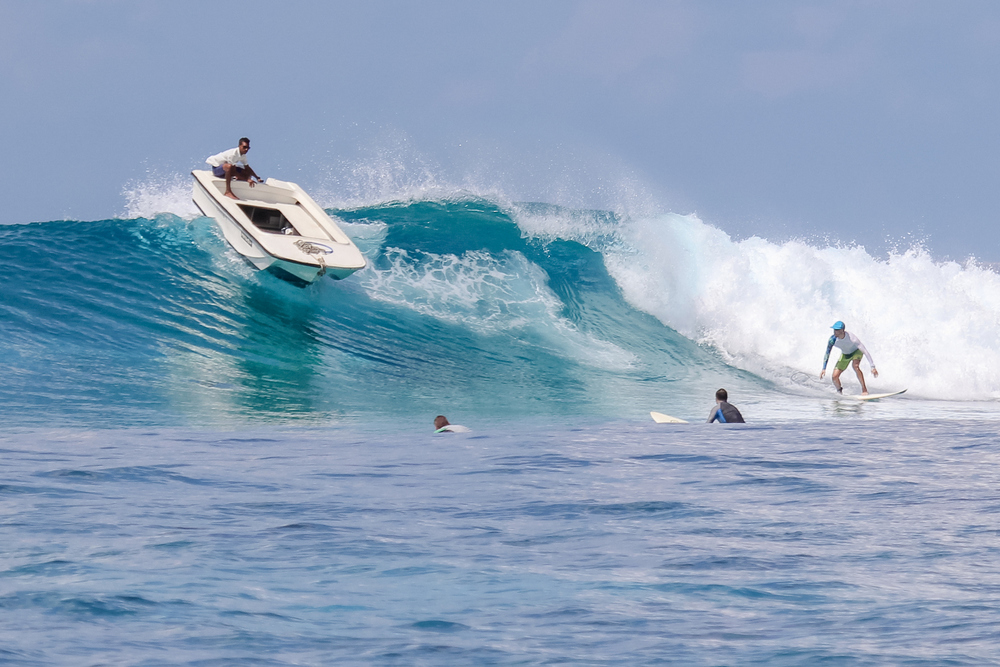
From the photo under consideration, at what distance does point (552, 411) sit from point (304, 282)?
4918 mm

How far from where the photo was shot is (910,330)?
20094mm

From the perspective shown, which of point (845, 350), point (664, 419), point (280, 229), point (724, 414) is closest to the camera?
point (724, 414)

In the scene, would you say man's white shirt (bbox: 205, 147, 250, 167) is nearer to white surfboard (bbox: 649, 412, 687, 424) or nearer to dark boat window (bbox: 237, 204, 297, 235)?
dark boat window (bbox: 237, 204, 297, 235)

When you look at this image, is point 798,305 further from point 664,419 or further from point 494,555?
point 494,555

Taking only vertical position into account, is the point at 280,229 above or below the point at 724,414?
above

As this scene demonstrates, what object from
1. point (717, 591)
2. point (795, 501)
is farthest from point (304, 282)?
point (717, 591)

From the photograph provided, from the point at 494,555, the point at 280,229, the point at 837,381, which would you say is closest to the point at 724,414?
the point at 837,381

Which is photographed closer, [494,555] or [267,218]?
[494,555]

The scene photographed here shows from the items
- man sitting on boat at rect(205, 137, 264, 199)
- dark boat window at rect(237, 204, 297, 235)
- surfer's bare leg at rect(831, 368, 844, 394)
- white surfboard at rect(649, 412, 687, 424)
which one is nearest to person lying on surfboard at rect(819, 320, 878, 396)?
surfer's bare leg at rect(831, 368, 844, 394)

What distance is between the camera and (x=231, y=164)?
16.8 metres

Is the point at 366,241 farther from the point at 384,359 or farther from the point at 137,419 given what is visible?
the point at 137,419

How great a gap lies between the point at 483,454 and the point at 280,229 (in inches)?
351

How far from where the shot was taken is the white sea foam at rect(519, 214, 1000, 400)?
60.1 feet

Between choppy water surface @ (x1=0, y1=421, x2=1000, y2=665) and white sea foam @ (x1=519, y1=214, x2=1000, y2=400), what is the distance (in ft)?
A: 32.4
